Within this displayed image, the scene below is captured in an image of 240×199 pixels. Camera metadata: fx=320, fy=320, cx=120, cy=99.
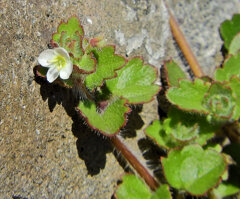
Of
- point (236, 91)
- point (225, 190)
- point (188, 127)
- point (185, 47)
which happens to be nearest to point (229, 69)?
point (236, 91)

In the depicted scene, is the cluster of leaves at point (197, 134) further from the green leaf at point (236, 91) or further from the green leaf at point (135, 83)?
the green leaf at point (135, 83)

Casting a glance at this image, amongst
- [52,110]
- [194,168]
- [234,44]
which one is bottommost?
[194,168]

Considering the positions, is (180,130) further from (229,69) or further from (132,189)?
(229,69)

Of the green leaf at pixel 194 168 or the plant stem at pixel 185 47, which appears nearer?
the green leaf at pixel 194 168

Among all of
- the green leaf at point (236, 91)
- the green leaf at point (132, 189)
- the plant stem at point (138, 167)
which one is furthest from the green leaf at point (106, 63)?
the green leaf at point (236, 91)

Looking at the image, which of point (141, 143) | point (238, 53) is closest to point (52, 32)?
point (141, 143)

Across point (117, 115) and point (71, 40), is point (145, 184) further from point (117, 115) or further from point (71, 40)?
point (71, 40)

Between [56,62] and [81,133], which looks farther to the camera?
[81,133]
